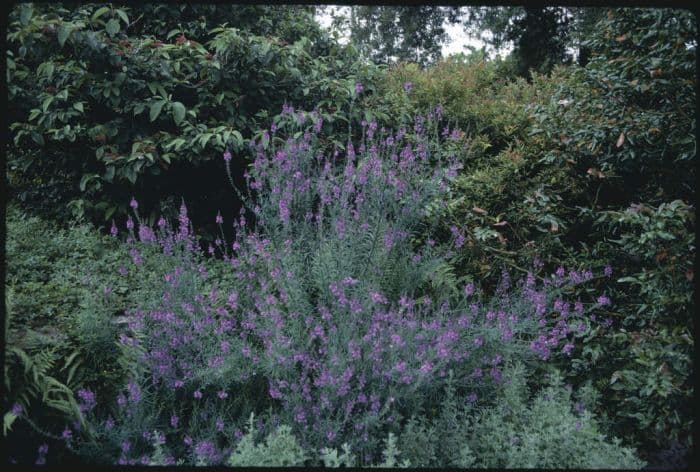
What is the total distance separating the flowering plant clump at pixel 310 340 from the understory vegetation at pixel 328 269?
0.07 ft

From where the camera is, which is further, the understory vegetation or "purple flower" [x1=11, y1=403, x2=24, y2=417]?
the understory vegetation

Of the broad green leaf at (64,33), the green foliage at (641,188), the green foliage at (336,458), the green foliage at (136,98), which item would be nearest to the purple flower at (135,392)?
the green foliage at (336,458)

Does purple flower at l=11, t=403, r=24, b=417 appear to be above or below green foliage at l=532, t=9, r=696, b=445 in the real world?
below

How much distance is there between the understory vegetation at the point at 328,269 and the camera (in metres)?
2.88

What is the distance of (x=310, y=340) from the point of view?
297cm

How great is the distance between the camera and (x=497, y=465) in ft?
9.42

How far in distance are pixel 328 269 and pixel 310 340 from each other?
575 millimetres

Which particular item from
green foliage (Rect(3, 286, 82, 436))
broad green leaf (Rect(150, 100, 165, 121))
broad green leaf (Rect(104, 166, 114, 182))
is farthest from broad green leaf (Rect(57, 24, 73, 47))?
green foliage (Rect(3, 286, 82, 436))

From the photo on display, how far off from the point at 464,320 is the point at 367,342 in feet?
1.99

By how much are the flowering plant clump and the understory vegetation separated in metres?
0.02

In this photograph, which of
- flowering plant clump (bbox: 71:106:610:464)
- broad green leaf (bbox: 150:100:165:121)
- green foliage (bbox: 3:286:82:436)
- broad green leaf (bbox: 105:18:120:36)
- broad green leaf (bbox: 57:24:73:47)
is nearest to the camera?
green foliage (bbox: 3:286:82:436)

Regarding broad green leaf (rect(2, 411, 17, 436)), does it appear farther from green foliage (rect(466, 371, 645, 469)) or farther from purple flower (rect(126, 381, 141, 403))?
green foliage (rect(466, 371, 645, 469))

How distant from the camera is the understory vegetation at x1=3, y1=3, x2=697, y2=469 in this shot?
2.88m

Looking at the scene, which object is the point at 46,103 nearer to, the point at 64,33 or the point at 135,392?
the point at 64,33
